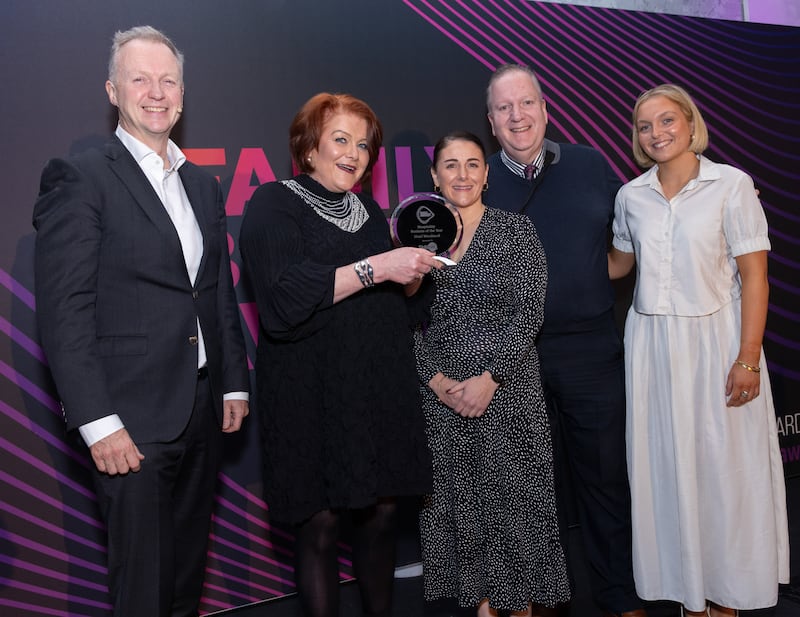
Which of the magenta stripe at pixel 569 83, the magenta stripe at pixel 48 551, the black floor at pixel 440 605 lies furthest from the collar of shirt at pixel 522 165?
the magenta stripe at pixel 48 551

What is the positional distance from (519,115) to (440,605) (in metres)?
2.06

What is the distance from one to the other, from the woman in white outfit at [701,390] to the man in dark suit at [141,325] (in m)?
1.54

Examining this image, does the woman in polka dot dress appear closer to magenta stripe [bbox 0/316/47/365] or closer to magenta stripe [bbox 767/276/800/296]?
magenta stripe [bbox 0/316/47/365]

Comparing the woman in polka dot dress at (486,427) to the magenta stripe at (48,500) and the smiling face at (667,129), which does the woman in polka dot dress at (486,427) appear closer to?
the smiling face at (667,129)

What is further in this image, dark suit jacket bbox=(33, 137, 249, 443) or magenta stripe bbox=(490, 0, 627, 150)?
magenta stripe bbox=(490, 0, 627, 150)

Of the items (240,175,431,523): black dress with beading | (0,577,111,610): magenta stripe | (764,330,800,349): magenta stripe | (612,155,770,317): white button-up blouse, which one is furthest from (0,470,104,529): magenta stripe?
(764,330,800,349): magenta stripe

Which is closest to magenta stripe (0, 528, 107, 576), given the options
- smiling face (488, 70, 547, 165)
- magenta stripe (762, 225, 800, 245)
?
smiling face (488, 70, 547, 165)

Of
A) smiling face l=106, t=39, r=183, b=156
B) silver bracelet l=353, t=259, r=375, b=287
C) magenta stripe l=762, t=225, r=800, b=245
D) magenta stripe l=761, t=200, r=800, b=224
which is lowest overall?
magenta stripe l=762, t=225, r=800, b=245

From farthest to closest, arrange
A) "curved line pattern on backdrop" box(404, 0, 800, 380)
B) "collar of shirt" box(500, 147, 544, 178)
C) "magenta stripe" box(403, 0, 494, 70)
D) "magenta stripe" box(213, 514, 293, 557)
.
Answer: "curved line pattern on backdrop" box(404, 0, 800, 380)
"magenta stripe" box(403, 0, 494, 70)
"magenta stripe" box(213, 514, 293, 557)
"collar of shirt" box(500, 147, 544, 178)

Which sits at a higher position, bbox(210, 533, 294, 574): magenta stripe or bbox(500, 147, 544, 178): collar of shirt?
bbox(500, 147, 544, 178): collar of shirt

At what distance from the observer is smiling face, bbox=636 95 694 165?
258cm

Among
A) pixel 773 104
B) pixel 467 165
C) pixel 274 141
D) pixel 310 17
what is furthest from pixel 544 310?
pixel 773 104

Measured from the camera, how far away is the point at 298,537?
2203 millimetres

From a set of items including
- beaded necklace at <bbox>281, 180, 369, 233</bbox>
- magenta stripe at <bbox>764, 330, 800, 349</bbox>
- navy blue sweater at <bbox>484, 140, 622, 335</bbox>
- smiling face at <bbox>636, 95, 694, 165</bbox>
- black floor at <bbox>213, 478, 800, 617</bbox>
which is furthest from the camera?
magenta stripe at <bbox>764, 330, 800, 349</bbox>
